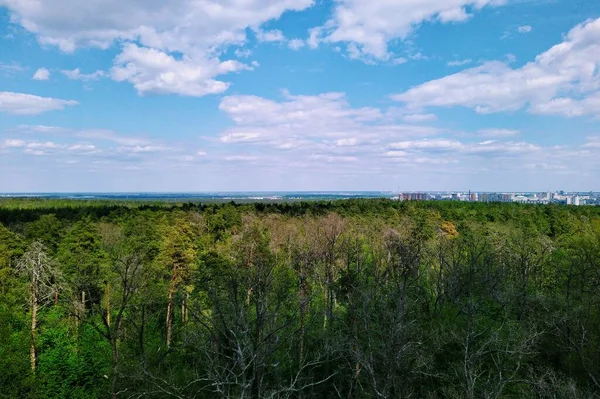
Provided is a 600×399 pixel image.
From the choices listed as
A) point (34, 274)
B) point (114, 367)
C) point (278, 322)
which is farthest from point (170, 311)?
point (114, 367)

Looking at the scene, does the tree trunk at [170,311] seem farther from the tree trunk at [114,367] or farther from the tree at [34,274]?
the tree trunk at [114,367]

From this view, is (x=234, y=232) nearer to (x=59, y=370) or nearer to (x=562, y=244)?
(x=59, y=370)

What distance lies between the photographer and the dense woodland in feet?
63.4

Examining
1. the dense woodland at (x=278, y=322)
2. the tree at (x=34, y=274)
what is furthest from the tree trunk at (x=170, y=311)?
the tree at (x=34, y=274)

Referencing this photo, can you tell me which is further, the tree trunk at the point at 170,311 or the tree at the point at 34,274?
the tree trunk at the point at 170,311

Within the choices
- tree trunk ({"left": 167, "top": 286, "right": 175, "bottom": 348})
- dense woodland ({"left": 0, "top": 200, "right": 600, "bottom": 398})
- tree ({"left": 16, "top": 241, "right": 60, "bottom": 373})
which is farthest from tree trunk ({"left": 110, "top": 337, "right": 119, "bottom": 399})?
tree trunk ({"left": 167, "top": 286, "right": 175, "bottom": 348})

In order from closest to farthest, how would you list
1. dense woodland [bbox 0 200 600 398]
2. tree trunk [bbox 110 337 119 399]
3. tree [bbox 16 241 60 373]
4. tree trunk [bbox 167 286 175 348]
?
tree trunk [bbox 110 337 119 399]
dense woodland [bbox 0 200 600 398]
tree [bbox 16 241 60 373]
tree trunk [bbox 167 286 175 348]

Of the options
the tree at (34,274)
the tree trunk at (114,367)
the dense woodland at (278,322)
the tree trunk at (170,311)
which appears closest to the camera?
the tree trunk at (114,367)

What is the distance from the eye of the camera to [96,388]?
87.2ft

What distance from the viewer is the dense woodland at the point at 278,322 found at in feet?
63.4

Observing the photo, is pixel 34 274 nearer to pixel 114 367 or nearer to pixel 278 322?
pixel 114 367

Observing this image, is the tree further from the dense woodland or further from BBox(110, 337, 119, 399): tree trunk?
BBox(110, 337, 119, 399): tree trunk

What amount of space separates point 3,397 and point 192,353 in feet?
34.7

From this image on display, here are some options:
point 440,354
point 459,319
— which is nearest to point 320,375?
point 440,354
